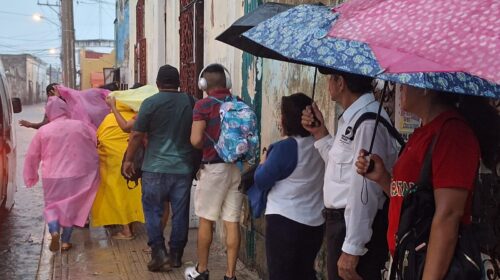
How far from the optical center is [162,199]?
5207 mm

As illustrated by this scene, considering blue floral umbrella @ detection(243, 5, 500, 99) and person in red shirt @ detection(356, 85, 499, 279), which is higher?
blue floral umbrella @ detection(243, 5, 500, 99)

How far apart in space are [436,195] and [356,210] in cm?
57

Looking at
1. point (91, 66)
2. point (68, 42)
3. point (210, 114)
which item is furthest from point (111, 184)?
point (91, 66)

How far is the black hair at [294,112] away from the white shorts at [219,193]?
1.30 meters

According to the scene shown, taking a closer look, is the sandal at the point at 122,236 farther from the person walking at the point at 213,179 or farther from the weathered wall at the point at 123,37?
the weathered wall at the point at 123,37

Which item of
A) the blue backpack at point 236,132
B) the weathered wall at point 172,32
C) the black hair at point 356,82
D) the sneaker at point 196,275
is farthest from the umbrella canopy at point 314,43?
the weathered wall at point 172,32

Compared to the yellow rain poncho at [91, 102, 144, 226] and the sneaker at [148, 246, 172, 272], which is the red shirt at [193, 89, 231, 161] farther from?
the yellow rain poncho at [91, 102, 144, 226]

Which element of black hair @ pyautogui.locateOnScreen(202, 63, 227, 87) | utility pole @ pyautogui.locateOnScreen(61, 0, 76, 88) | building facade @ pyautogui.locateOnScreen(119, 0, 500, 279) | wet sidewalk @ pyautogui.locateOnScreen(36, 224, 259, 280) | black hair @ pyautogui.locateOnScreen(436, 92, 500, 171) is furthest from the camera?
utility pole @ pyautogui.locateOnScreen(61, 0, 76, 88)

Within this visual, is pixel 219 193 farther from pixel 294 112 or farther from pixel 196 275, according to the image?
pixel 294 112

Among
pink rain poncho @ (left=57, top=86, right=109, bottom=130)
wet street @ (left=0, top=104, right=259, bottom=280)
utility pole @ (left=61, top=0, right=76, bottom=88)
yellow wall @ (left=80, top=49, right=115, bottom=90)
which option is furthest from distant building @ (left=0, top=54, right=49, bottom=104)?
pink rain poncho @ (left=57, top=86, right=109, bottom=130)

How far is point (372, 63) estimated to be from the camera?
2.34 m

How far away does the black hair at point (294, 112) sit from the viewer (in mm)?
3414

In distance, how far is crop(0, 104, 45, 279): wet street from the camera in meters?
5.77

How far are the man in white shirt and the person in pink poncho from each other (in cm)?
379
